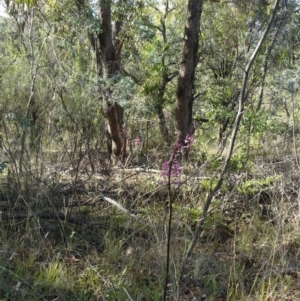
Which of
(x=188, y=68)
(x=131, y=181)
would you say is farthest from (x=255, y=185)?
(x=188, y=68)

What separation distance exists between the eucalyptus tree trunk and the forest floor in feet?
4.47

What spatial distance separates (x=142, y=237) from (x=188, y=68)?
293cm

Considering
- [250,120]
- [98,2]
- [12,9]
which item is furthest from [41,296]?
[98,2]

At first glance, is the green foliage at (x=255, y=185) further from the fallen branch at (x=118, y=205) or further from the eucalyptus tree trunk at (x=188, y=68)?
the eucalyptus tree trunk at (x=188, y=68)

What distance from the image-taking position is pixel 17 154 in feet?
12.0

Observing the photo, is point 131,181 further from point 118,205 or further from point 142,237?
point 142,237

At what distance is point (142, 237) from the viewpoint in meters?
3.17

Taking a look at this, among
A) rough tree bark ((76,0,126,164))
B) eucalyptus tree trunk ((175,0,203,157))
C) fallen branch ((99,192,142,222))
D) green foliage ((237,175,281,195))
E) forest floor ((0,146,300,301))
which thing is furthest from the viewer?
rough tree bark ((76,0,126,164))

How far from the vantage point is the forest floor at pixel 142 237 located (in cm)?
255

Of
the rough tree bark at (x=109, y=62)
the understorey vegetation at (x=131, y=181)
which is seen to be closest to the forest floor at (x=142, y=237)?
the understorey vegetation at (x=131, y=181)

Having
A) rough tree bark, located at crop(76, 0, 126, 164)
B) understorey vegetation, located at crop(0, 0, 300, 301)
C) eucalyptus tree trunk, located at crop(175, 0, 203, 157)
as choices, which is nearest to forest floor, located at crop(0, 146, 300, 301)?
understorey vegetation, located at crop(0, 0, 300, 301)

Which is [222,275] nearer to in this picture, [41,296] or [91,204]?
[41,296]

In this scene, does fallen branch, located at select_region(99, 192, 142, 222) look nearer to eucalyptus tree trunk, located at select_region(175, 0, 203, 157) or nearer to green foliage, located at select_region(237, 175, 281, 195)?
green foliage, located at select_region(237, 175, 281, 195)

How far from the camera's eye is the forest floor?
2.55m
